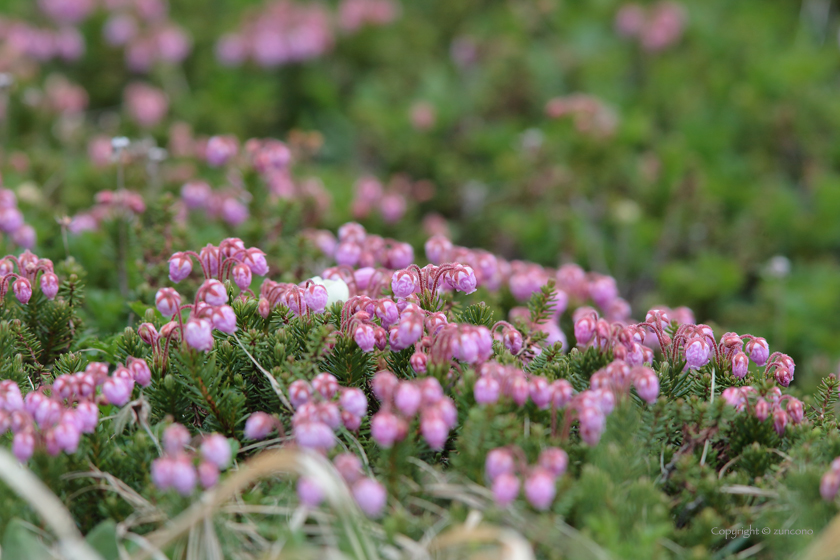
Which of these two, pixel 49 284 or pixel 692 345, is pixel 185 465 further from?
pixel 692 345

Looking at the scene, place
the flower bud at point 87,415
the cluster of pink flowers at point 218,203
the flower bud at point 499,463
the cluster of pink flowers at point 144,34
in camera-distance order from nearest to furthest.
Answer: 1. the flower bud at point 499,463
2. the flower bud at point 87,415
3. the cluster of pink flowers at point 218,203
4. the cluster of pink flowers at point 144,34

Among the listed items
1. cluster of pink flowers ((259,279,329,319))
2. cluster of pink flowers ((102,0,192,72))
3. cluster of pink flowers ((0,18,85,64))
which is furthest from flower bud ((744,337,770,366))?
cluster of pink flowers ((0,18,85,64))

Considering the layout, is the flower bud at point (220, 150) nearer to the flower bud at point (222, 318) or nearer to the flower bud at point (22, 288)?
the flower bud at point (22, 288)

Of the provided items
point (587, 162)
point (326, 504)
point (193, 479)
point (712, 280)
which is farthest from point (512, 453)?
point (587, 162)

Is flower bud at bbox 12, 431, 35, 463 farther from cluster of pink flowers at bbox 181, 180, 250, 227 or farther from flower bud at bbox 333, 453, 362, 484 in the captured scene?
cluster of pink flowers at bbox 181, 180, 250, 227

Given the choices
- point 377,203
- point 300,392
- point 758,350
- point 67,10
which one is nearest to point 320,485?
point 300,392

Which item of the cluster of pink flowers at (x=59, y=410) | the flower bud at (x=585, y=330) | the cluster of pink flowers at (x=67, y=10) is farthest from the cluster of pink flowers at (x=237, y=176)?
the cluster of pink flowers at (x=67, y=10)

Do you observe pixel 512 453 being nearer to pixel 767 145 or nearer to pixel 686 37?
pixel 767 145
